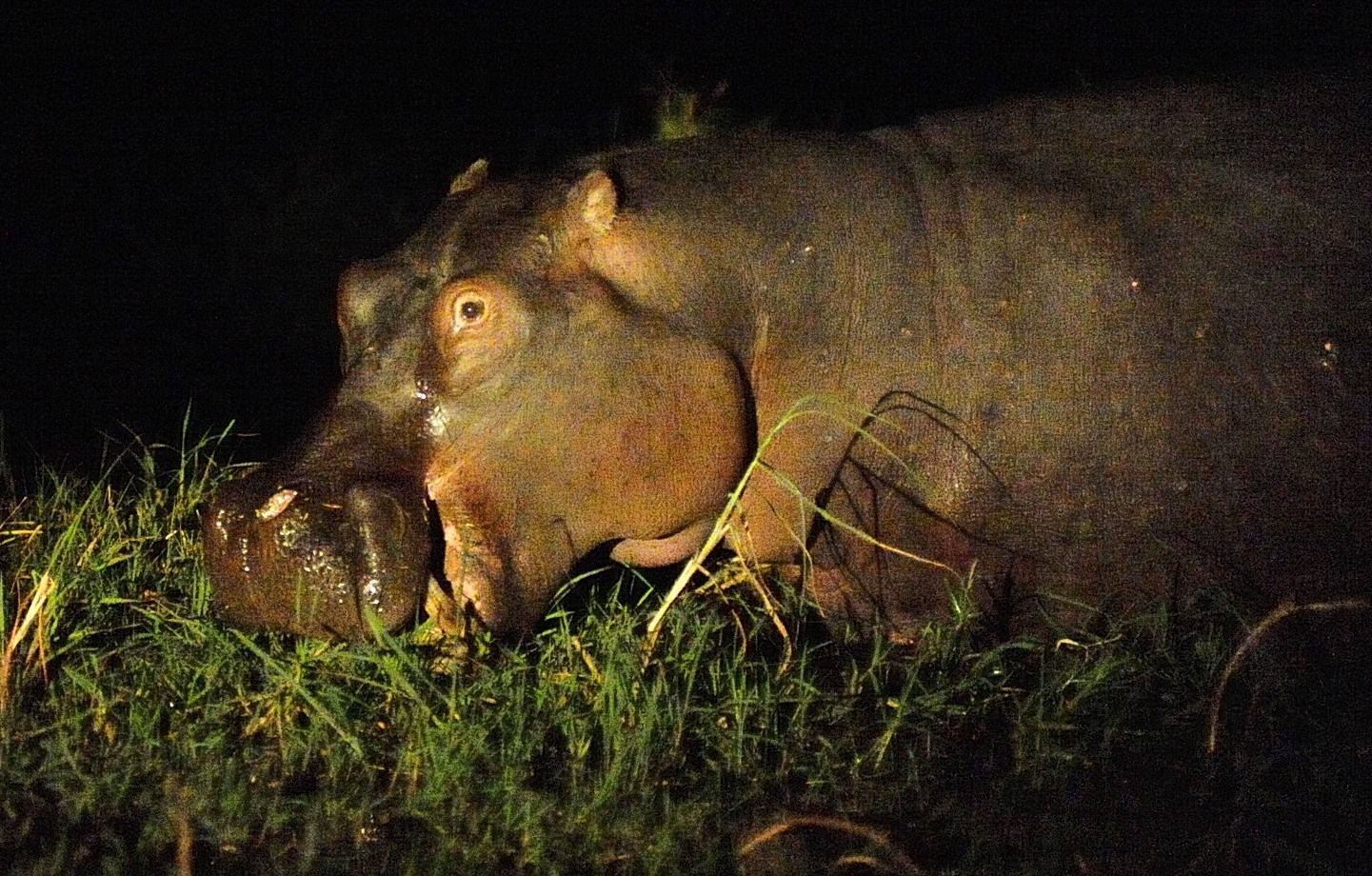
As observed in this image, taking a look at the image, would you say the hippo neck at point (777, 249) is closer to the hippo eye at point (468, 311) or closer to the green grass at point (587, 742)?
the hippo eye at point (468, 311)

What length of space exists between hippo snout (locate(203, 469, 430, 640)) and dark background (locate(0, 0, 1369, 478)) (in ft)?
5.73

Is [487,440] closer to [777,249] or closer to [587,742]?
[587,742]

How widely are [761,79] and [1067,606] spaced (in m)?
5.18

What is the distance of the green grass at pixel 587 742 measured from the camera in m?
3.43

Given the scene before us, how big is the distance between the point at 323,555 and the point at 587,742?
1.95 feet

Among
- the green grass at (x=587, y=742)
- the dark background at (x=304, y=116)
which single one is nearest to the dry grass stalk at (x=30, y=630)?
the green grass at (x=587, y=742)

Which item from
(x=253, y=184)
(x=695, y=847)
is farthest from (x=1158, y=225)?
(x=253, y=184)

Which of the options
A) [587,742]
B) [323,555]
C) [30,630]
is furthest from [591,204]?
[30,630]

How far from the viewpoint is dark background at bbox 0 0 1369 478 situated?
634cm

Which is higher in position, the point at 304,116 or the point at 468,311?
the point at 468,311

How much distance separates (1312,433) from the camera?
422 cm

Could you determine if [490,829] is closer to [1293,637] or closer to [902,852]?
[902,852]

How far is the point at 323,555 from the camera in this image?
3.69 meters

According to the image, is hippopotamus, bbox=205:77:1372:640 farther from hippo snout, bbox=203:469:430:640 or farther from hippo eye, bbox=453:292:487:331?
hippo snout, bbox=203:469:430:640
